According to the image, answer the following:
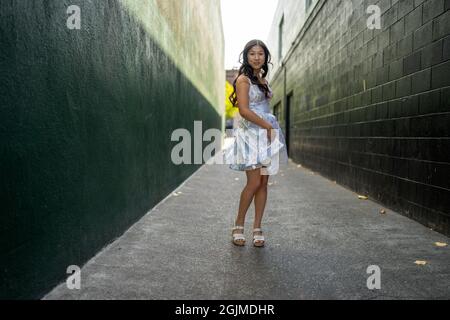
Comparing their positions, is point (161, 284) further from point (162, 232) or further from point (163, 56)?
point (163, 56)

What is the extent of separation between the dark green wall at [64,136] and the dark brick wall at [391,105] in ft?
9.71

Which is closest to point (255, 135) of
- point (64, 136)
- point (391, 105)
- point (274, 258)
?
point (274, 258)

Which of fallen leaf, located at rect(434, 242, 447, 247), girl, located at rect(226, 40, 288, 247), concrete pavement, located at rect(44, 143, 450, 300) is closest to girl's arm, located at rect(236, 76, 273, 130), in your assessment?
girl, located at rect(226, 40, 288, 247)

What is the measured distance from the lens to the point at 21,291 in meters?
2.21

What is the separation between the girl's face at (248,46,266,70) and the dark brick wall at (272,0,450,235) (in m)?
1.78

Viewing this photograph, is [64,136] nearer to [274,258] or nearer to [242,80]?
[242,80]

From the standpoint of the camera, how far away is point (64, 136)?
2691mm

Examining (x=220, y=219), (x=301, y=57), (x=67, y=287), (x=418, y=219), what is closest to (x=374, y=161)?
(x=418, y=219)

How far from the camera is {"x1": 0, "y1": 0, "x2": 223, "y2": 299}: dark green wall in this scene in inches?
83.5

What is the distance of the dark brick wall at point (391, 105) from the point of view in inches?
167

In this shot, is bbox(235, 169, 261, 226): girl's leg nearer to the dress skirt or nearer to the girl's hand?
the dress skirt

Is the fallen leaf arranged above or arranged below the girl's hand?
below

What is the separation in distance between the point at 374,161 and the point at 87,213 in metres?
4.25

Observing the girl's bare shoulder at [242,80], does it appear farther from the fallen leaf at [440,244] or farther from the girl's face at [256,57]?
the fallen leaf at [440,244]
